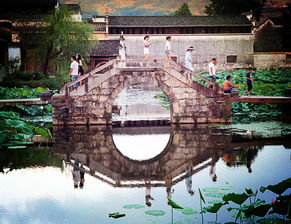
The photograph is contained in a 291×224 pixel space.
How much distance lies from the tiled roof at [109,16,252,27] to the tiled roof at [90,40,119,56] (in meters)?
3.64

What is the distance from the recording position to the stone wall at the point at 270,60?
147 ft

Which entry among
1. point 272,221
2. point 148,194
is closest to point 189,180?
point 148,194

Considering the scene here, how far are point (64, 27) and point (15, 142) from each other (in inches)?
689

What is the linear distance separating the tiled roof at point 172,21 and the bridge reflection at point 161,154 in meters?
28.9

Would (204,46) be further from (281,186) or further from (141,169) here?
(281,186)

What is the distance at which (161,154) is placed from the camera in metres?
12.4

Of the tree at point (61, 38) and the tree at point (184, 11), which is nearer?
the tree at point (61, 38)

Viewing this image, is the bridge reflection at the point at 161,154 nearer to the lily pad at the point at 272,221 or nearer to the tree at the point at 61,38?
the lily pad at the point at 272,221

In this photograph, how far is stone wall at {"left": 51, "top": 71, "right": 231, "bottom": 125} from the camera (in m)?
17.2

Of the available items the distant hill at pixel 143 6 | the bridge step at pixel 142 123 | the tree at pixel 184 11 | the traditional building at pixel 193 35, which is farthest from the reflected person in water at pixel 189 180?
the distant hill at pixel 143 6

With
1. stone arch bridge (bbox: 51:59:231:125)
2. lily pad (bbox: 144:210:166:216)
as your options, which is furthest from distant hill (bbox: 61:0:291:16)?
lily pad (bbox: 144:210:166:216)

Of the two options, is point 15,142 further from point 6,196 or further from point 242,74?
point 242,74

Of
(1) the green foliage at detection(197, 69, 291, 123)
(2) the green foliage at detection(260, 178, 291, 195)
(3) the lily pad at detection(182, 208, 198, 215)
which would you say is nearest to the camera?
(2) the green foliage at detection(260, 178, 291, 195)

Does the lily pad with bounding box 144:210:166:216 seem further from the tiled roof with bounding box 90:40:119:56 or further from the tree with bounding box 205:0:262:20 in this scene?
the tree with bounding box 205:0:262:20
